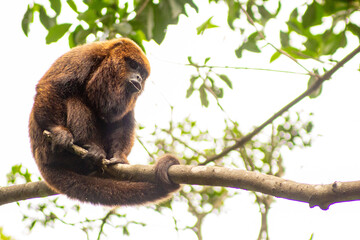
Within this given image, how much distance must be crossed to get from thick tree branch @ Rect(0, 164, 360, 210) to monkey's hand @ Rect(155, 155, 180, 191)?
0.11 feet

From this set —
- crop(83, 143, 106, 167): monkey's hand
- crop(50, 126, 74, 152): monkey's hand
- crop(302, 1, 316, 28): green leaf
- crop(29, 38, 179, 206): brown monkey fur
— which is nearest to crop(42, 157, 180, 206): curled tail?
crop(29, 38, 179, 206): brown monkey fur

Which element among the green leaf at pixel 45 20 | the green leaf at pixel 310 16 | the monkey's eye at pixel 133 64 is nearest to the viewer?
the green leaf at pixel 310 16

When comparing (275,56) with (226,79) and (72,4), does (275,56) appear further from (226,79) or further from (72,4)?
(72,4)

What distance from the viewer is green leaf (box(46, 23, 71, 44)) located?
264cm

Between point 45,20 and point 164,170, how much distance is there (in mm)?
1297

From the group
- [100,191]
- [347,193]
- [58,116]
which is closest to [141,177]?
[100,191]

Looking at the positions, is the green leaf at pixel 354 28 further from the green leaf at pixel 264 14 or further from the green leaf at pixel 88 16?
the green leaf at pixel 88 16

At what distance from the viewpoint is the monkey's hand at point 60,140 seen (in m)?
2.77

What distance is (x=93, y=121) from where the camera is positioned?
320 centimetres

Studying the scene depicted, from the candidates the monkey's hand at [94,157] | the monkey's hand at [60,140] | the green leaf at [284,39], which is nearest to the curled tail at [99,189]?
the monkey's hand at [94,157]

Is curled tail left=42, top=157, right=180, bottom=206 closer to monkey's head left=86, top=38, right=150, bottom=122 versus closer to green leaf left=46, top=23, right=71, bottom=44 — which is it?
monkey's head left=86, top=38, right=150, bottom=122

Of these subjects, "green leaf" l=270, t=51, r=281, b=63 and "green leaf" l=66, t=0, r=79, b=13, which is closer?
"green leaf" l=66, t=0, r=79, b=13

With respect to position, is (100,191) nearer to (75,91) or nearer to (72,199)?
(72,199)

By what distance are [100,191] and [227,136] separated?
2.13m
